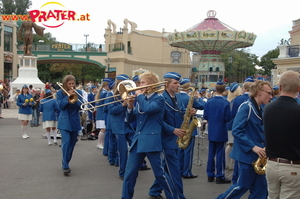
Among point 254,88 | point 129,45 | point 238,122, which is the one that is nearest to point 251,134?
point 238,122

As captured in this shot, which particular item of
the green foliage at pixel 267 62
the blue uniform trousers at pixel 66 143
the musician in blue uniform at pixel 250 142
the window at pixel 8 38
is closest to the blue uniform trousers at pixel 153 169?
the musician in blue uniform at pixel 250 142

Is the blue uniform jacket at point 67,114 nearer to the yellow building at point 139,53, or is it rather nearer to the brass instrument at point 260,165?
the brass instrument at point 260,165

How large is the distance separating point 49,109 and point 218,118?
250 inches

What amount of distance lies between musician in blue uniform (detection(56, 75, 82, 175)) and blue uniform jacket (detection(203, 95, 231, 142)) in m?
2.73

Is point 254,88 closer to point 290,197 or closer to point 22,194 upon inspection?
point 290,197

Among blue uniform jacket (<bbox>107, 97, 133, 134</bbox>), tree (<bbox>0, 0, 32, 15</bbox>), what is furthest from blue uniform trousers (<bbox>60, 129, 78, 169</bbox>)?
tree (<bbox>0, 0, 32, 15</bbox>)

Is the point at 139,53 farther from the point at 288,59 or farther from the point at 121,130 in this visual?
the point at 121,130

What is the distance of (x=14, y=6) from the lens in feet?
222

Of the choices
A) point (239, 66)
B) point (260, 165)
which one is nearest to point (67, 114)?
point (260, 165)

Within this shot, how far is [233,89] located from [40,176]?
4.53 m

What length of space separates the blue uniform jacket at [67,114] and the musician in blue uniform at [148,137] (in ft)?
8.12

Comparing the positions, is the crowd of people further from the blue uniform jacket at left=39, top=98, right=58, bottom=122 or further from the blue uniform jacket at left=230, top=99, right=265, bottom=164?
the blue uniform jacket at left=39, top=98, right=58, bottom=122

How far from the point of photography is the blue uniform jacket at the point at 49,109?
1090 centimetres

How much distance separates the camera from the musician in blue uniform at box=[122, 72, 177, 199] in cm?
460
